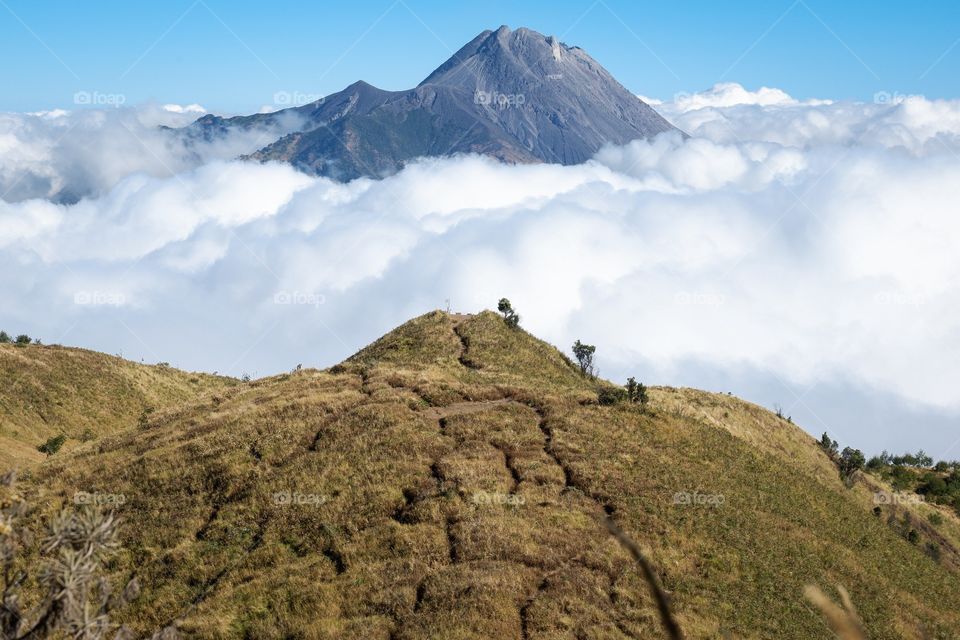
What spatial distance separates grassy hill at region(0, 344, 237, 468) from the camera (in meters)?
70.8

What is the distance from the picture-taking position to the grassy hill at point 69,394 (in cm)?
7081

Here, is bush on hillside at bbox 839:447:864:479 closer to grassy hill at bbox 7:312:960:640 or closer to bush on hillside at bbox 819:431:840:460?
bush on hillside at bbox 819:431:840:460

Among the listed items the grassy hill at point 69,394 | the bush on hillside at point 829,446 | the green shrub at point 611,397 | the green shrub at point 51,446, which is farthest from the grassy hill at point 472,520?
the grassy hill at point 69,394

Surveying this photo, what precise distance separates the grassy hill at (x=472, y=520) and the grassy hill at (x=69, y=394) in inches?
636

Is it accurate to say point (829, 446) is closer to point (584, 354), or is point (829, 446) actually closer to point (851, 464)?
point (851, 464)

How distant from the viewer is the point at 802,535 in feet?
136

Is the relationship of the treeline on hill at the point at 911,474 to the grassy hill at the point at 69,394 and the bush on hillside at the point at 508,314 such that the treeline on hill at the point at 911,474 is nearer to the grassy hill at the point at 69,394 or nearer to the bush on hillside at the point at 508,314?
the bush on hillside at the point at 508,314

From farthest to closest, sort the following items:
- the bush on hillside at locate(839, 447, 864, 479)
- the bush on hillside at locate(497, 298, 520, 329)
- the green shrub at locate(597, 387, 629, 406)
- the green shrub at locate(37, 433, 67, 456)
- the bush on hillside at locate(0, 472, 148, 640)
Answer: the bush on hillside at locate(497, 298, 520, 329), the green shrub at locate(37, 433, 67, 456), the bush on hillside at locate(839, 447, 864, 479), the green shrub at locate(597, 387, 629, 406), the bush on hillside at locate(0, 472, 148, 640)

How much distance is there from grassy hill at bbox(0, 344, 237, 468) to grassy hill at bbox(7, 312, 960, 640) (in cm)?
1616

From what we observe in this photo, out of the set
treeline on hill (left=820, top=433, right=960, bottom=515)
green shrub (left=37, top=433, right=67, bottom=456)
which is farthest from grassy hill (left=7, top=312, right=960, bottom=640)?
green shrub (left=37, top=433, right=67, bottom=456)

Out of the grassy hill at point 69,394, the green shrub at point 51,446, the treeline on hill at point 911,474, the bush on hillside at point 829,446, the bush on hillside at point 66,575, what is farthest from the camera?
the bush on hillside at point 829,446

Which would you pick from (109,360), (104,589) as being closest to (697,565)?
(104,589)

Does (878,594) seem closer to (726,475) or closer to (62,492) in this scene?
(726,475)

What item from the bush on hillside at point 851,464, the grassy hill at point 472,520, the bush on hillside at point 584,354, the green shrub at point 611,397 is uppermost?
the bush on hillside at point 584,354
